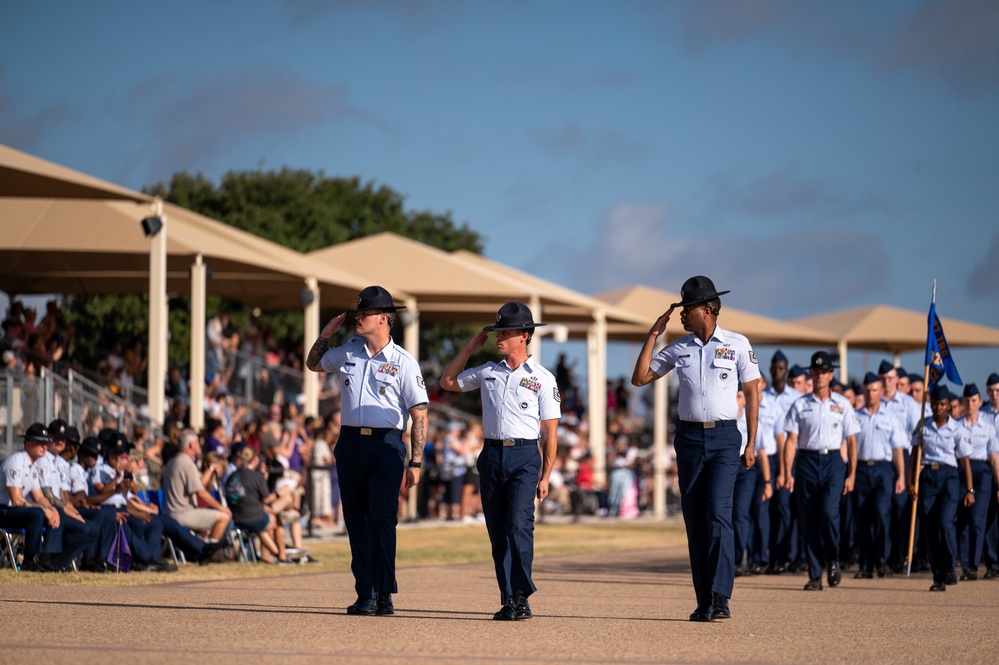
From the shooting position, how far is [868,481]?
17.0 meters

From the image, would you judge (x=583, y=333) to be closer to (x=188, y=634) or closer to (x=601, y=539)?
(x=601, y=539)

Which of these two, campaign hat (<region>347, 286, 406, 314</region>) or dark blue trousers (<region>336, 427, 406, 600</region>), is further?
campaign hat (<region>347, 286, 406, 314</region>)

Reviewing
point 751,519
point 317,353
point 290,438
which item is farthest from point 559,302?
point 317,353

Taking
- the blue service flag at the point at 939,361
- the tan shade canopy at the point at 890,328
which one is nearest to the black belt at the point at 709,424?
the blue service flag at the point at 939,361

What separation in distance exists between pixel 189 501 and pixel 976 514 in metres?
8.12

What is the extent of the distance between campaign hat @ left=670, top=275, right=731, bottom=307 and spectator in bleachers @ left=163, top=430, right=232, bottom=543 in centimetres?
793

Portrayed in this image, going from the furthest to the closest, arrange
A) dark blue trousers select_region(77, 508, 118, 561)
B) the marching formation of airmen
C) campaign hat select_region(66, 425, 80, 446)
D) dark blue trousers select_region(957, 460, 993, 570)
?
dark blue trousers select_region(957, 460, 993, 570) < campaign hat select_region(66, 425, 80, 446) < dark blue trousers select_region(77, 508, 118, 561) < the marching formation of airmen

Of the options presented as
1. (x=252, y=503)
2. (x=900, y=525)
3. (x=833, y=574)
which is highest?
(x=252, y=503)

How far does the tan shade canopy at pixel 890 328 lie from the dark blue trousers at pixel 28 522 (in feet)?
86.8

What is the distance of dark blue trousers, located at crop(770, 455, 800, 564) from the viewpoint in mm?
17438

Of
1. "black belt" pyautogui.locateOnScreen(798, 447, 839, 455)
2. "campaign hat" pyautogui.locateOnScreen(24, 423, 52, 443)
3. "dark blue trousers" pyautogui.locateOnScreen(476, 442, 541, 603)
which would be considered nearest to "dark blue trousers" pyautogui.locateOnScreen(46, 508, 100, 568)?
"campaign hat" pyautogui.locateOnScreen(24, 423, 52, 443)

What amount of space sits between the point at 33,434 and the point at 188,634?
667 cm

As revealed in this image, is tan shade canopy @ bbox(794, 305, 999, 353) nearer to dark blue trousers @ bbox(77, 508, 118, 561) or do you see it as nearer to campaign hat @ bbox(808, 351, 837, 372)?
campaign hat @ bbox(808, 351, 837, 372)

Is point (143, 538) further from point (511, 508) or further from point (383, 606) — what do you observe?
point (511, 508)
